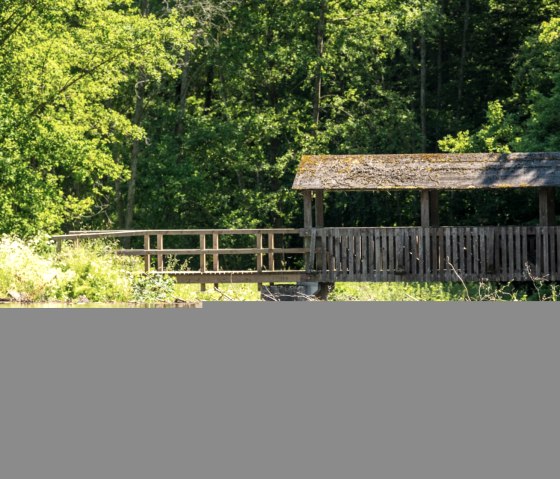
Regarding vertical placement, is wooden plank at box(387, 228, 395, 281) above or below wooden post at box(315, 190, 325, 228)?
below

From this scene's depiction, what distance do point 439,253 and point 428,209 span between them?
0.92m

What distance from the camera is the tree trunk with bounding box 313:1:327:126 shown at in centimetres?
3819

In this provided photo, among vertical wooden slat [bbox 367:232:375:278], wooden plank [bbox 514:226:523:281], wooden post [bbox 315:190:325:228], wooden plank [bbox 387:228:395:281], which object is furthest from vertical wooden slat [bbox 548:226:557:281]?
wooden post [bbox 315:190:325:228]

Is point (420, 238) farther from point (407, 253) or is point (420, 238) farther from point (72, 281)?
point (72, 281)

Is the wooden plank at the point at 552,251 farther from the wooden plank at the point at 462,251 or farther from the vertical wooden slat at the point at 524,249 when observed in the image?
the wooden plank at the point at 462,251

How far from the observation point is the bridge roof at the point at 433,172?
26.4 metres

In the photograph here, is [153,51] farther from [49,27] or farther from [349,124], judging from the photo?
[349,124]

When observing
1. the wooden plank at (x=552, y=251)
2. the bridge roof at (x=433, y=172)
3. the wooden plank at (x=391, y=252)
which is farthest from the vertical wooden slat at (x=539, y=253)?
the wooden plank at (x=391, y=252)

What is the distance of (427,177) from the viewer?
26.7m

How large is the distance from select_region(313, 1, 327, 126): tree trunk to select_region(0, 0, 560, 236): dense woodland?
0.06 metres

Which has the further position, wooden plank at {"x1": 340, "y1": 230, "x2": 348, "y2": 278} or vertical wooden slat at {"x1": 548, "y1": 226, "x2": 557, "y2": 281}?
wooden plank at {"x1": 340, "y1": 230, "x2": 348, "y2": 278}

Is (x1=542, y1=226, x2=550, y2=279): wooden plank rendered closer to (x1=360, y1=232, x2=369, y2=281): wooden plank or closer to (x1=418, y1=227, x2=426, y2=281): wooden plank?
(x1=418, y1=227, x2=426, y2=281): wooden plank

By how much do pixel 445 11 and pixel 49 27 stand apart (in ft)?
53.1

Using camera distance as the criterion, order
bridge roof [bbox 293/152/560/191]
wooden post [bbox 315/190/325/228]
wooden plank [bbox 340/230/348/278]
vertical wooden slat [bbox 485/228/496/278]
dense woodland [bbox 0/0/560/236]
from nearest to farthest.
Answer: bridge roof [bbox 293/152/560/191]
vertical wooden slat [bbox 485/228/496/278]
wooden plank [bbox 340/230/348/278]
wooden post [bbox 315/190/325/228]
dense woodland [bbox 0/0/560/236]
